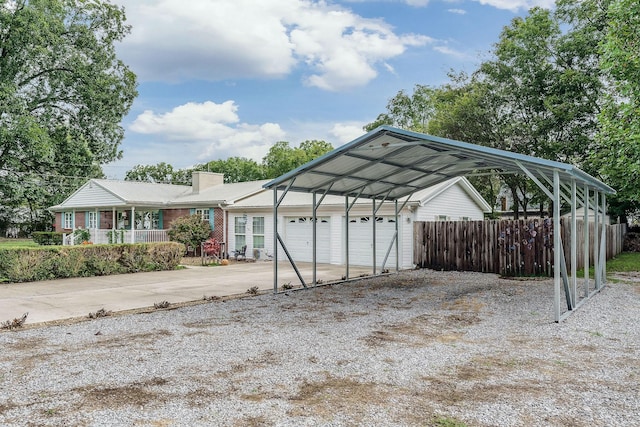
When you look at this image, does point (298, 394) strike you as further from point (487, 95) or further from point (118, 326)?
point (487, 95)

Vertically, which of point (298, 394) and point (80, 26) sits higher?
point (80, 26)

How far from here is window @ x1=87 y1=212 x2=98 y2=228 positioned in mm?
23828

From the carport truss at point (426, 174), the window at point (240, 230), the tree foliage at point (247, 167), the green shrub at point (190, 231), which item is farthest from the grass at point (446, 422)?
the tree foliage at point (247, 167)

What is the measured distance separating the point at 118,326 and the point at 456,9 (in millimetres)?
12065

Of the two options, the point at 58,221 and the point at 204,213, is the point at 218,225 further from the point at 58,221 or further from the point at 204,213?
the point at 58,221

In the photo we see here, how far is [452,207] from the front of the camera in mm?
18141

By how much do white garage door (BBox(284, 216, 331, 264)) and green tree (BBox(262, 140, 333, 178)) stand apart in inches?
979

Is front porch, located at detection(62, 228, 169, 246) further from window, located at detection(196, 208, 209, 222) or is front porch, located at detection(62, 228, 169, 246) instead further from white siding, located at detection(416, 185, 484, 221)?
white siding, located at detection(416, 185, 484, 221)

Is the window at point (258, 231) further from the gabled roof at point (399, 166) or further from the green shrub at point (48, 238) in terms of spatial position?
the green shrub at point (48, 238)

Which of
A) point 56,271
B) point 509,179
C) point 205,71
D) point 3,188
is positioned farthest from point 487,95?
point 3,188

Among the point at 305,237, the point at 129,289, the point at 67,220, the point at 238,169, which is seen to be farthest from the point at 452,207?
the point at 238,169

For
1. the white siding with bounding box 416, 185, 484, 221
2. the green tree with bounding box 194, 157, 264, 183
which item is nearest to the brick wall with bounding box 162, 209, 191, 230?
the white siding with bounding box 416, 185, 484, 221

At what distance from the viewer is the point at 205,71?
18344 millimetres

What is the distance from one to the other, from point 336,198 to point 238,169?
109ft
